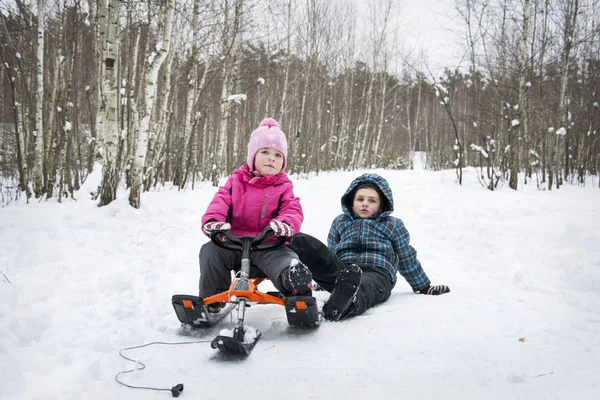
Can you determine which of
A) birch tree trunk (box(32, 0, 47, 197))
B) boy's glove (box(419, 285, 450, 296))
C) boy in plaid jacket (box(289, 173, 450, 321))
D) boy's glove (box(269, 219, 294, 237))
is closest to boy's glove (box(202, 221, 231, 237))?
boy's glove (box(269, 219, 294, 237))

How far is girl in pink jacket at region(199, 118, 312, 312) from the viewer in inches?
89.7

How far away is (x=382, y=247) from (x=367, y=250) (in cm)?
12

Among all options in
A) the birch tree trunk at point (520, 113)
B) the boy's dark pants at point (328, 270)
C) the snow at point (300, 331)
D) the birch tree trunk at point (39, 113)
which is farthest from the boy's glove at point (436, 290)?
the birch tree trunk at point (520, 113)

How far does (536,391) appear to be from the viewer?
1.36 m

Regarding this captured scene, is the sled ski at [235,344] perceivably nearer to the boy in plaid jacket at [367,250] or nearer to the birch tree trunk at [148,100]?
the boy in plaid jacket at [367,250]

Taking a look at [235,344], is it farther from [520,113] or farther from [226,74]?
[226,74]

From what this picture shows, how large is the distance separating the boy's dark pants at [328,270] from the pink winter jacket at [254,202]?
19cm

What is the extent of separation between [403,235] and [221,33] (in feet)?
32.5

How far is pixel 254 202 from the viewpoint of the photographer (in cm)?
265

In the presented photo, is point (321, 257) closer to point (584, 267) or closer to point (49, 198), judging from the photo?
point (584, 267)

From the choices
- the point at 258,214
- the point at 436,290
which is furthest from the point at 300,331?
the point at 436,290

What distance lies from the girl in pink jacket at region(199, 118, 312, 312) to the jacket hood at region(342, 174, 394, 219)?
66 centimetres

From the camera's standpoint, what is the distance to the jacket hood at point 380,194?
10.2 feet

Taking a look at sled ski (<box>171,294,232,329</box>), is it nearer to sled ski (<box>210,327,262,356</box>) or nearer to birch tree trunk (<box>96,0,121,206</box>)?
sled ski (<box>210,327,262,356</box>)
